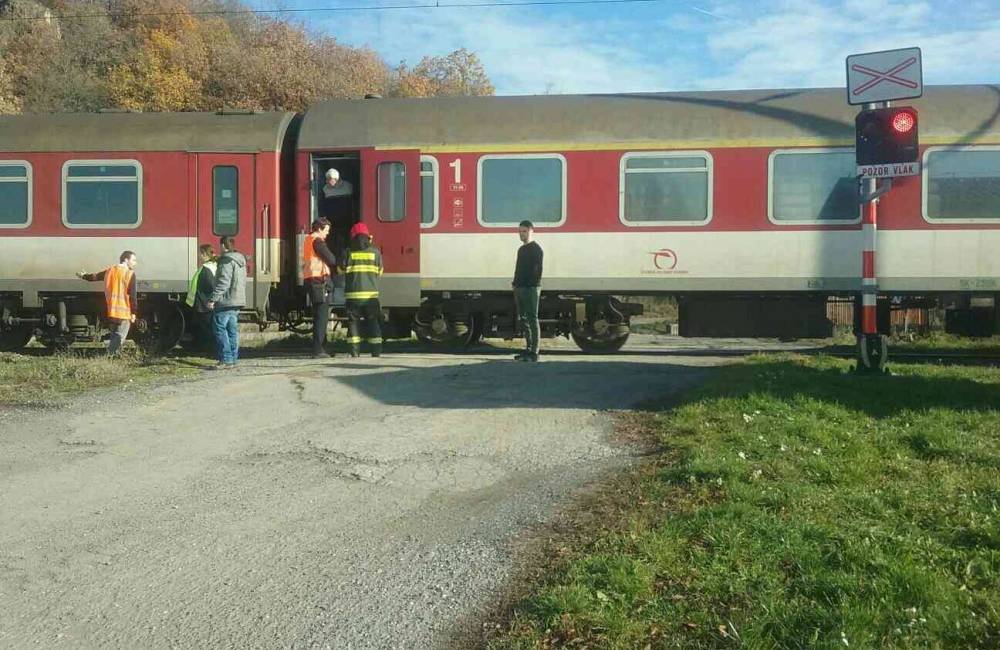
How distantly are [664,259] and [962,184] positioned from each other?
13.8ft

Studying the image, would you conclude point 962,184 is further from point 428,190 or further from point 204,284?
point 204,284

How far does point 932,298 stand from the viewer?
14047mm

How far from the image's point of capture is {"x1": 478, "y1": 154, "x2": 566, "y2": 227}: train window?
14.0 meters

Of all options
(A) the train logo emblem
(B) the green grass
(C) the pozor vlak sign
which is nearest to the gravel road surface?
(B) the green grass

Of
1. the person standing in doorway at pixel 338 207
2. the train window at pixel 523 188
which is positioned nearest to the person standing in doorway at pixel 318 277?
the person standing in doorway at pixel 338 207

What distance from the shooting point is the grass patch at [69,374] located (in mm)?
10047

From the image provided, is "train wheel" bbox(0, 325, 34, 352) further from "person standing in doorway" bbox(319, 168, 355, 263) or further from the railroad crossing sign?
the railroad crossing sign

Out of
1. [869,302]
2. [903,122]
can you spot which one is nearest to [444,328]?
[869,302]

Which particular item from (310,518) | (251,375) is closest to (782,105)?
(251,375)

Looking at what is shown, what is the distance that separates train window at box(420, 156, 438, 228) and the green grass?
727 cm

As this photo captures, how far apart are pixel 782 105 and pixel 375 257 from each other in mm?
6270

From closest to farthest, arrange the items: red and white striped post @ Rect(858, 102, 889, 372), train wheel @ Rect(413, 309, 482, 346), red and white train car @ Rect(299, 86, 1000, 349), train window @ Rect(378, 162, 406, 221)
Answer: red and white striped post @ Rect(858, 102, 889, 372), red and white train car @ Rect(299, 86, 1000, 349), train window @ Rect(378, 162, 406, 221), train wheel @ Rect(413, 309, 482, 346)

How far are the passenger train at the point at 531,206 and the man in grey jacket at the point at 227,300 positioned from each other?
1.59 metres

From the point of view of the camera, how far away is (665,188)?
13.8m
